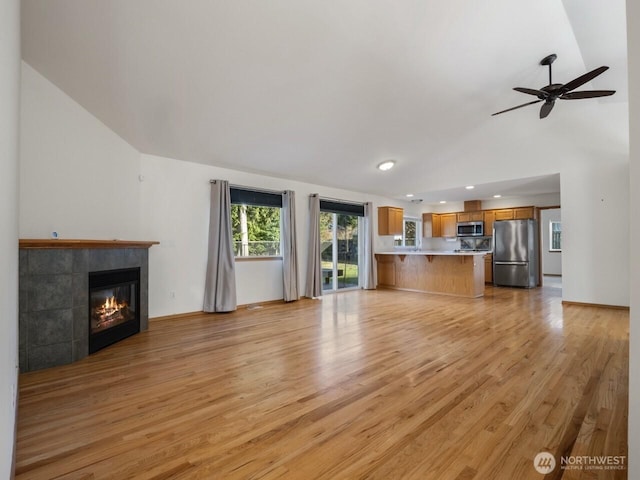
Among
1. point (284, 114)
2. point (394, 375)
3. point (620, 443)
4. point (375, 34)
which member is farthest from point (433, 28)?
point (620, 443)

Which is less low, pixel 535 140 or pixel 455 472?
pixel 535 140

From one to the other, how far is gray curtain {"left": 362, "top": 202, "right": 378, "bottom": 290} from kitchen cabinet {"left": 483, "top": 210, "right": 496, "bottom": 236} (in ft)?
11.6

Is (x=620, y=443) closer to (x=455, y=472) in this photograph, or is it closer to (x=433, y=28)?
(x=455, y=472)

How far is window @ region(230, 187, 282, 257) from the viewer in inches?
227

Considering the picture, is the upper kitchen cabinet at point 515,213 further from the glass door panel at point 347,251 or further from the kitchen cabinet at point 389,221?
the glass door panel at point 347,251

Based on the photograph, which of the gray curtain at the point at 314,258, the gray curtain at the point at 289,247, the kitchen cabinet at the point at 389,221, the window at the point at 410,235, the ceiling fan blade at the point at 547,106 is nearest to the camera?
the ceiling fan blade at the point at 547,106

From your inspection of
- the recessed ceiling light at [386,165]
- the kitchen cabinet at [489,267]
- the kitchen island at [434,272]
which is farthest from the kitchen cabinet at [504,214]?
the recessed ceiling light at [386,165]

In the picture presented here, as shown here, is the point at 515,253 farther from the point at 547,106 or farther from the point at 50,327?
the point at 50,327

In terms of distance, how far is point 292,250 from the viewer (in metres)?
6.14

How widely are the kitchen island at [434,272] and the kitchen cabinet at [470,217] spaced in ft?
8.40

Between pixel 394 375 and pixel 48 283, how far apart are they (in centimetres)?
323

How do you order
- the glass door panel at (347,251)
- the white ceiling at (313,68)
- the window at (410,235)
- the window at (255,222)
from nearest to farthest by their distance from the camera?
1. the white ceiling at (313,68)
2. the window at (255,222)
3. the glass door panel at (347,251)
4. the window at (410,235)

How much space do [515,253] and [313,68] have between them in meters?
7.21

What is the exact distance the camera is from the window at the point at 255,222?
227 inches
